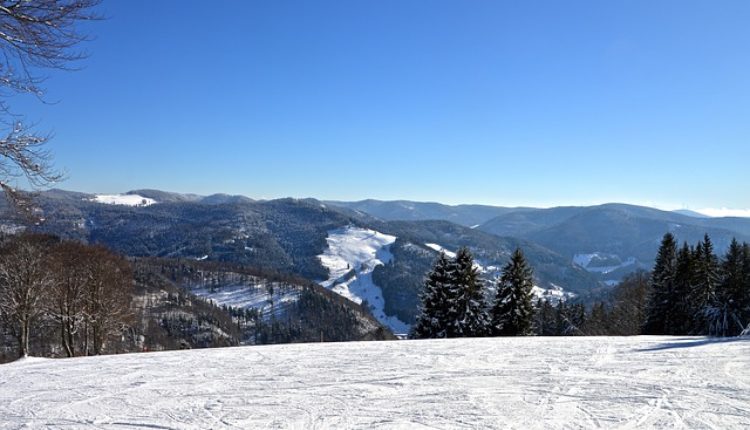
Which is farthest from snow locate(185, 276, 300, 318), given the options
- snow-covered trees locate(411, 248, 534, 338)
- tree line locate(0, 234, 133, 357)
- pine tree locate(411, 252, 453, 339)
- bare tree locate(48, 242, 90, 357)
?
snow-covered trees locate(411, 248, 534, 338)

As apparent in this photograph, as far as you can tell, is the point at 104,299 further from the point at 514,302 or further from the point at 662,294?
the point at 662,294

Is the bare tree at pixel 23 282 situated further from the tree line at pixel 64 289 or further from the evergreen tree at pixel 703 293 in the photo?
the evergreen tree at pixel 703 293

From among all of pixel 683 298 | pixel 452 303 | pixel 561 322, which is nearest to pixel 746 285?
pixel 683 298

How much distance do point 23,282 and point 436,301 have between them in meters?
22.2

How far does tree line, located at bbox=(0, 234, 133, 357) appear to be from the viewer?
69.9ft

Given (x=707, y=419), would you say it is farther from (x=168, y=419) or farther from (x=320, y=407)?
(x=168, y=419)

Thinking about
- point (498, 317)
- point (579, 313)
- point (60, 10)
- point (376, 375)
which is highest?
point (60, 10)

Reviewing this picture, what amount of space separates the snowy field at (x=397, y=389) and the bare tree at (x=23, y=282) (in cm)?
1228

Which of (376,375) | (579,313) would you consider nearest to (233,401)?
(376,375)

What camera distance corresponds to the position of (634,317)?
4106 cm

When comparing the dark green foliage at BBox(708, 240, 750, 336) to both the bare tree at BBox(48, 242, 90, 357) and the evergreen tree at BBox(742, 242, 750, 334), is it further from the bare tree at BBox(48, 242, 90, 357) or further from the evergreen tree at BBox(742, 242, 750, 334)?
the bare tree at BBox(48, 242, 90, 357)

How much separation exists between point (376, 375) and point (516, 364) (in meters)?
3.09

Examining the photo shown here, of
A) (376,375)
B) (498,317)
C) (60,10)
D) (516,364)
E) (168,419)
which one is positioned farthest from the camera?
(498,317)

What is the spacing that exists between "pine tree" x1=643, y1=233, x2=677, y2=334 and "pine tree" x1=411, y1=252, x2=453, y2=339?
1488 centimetres
